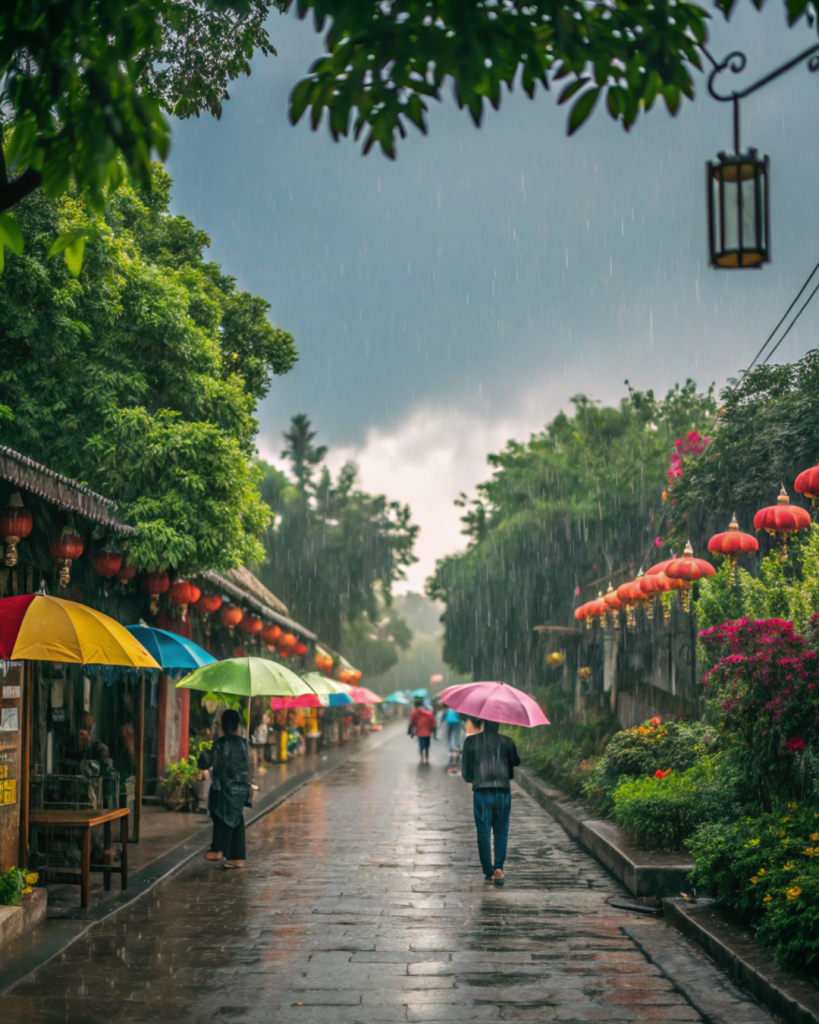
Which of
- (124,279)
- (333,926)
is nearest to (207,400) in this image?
(124,279)

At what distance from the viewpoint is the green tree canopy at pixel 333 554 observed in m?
54.6

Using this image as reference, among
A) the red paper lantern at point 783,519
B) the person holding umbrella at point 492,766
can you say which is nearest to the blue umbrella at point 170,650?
the person holding umbrella at point 492,766

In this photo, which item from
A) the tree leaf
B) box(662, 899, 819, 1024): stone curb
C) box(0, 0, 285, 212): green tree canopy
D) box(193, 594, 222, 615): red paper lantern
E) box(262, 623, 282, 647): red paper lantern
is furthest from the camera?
box(262, 623, 282, 647): red paper lantern

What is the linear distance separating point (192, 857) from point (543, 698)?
18.7 m

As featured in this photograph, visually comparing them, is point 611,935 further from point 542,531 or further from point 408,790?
point 542,531

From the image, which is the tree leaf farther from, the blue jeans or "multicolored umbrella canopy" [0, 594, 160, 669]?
the blue jeans

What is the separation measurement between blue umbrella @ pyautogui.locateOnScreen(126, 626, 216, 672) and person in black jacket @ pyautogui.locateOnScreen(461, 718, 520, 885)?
3.81 metres

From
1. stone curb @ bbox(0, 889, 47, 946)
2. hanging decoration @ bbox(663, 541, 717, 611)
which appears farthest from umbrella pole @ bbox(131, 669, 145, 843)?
hanging decoration @ bbox(663, 541, 717, 611)

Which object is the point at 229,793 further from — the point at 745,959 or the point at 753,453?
the point at 753,453

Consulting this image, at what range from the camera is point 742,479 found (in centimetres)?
1605

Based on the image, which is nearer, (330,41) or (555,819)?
(330,41)

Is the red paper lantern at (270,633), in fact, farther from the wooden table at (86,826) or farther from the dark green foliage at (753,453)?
the wooden table at (86,826)

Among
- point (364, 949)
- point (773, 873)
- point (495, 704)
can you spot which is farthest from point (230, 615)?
point (773, 873)

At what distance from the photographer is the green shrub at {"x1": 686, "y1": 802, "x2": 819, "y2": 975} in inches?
245
